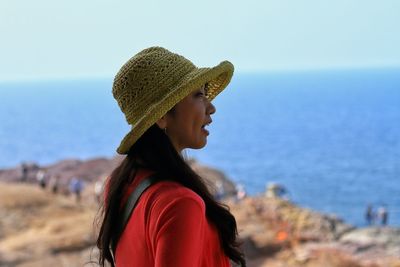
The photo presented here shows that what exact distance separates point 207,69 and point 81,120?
127m

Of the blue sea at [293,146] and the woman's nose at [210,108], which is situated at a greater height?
the woman's nose at [210,108]

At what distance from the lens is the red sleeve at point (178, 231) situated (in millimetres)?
1991

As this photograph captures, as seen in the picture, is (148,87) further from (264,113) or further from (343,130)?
(264,113)

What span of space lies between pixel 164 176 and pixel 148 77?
0.33 m

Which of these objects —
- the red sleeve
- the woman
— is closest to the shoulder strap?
the woman

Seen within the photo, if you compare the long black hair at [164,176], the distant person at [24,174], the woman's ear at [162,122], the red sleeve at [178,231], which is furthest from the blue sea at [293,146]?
the red sleeve at [178,231]

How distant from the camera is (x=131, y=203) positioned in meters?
2.22

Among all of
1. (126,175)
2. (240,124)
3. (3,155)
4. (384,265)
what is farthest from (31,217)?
(240,124)

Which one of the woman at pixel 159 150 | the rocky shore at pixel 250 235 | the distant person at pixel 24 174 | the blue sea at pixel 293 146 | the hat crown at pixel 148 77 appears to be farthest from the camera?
the blue sea at pixel 293 146

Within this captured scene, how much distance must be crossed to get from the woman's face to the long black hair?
0.04m

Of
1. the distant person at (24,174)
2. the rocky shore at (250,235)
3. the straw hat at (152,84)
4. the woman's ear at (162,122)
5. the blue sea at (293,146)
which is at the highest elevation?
the straw hat at (152,84)

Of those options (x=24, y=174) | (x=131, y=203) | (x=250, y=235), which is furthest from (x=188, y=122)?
(x=24, y=174)

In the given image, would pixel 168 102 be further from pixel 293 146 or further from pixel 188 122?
pixel 293 146

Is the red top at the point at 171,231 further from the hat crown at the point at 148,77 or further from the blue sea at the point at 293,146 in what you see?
the blue sea at the point at 293,146
